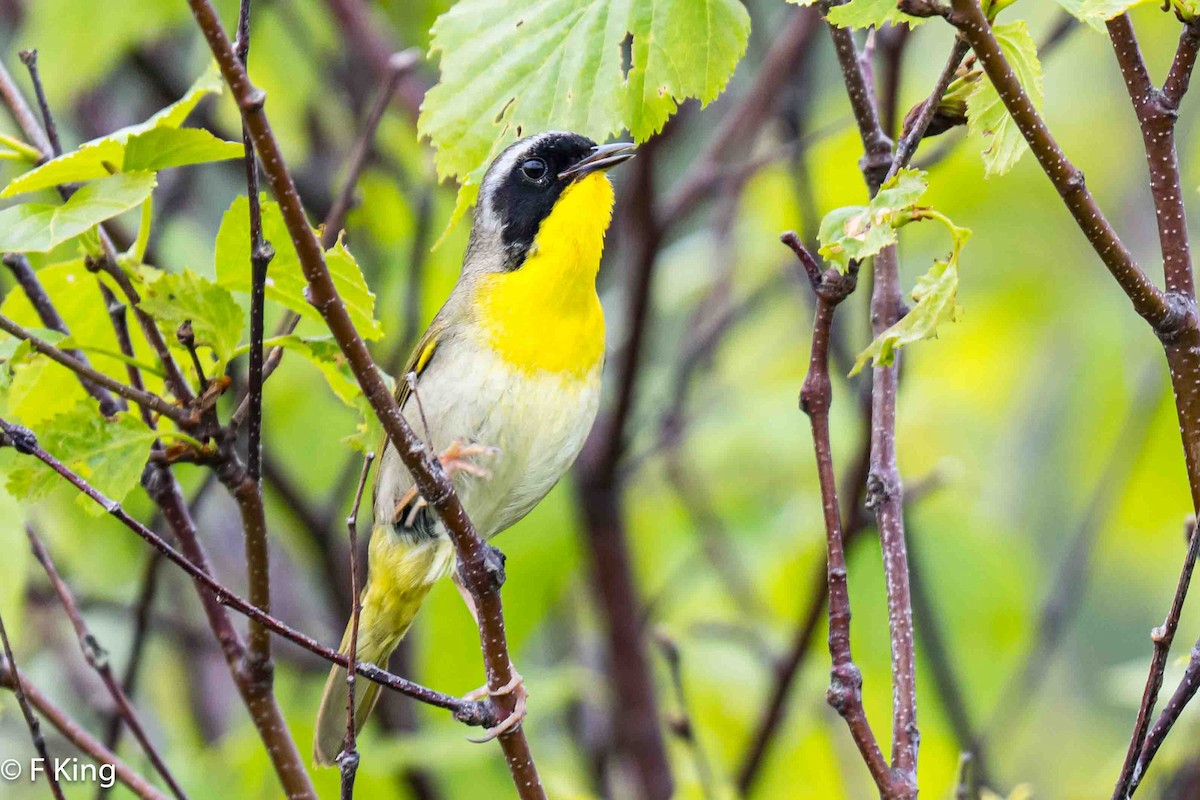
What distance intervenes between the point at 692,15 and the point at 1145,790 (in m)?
2.85

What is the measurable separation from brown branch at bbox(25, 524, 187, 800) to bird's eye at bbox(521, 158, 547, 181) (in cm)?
144

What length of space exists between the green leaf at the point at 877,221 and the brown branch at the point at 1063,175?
0.49 ft

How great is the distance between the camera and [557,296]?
10.1 feet

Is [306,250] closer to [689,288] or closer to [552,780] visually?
[552,780]

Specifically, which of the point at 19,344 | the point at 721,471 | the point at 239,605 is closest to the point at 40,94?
the point at 19,344

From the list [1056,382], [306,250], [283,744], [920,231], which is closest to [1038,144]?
[306,250]

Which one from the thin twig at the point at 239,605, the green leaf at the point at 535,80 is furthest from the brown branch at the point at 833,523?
the thin twig at the point at 239,605

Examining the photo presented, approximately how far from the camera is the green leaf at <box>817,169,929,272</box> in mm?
1680

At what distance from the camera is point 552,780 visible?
10.5 ft

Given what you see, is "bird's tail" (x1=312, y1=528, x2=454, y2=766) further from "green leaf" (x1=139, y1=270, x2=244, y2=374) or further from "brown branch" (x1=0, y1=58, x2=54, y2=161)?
"brown branch" (x1=0, y1=58, x2=54, y2=161)

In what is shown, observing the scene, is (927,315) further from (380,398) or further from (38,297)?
(38,297)

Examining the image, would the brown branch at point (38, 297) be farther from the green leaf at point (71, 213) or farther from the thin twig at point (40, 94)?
the green leaf at point (71, 213)

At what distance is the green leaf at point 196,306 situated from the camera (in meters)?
2.19

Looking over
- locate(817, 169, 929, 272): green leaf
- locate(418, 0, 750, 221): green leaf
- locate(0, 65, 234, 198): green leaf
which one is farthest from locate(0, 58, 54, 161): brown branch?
locate(817, 169, 929, 272): green leaf
